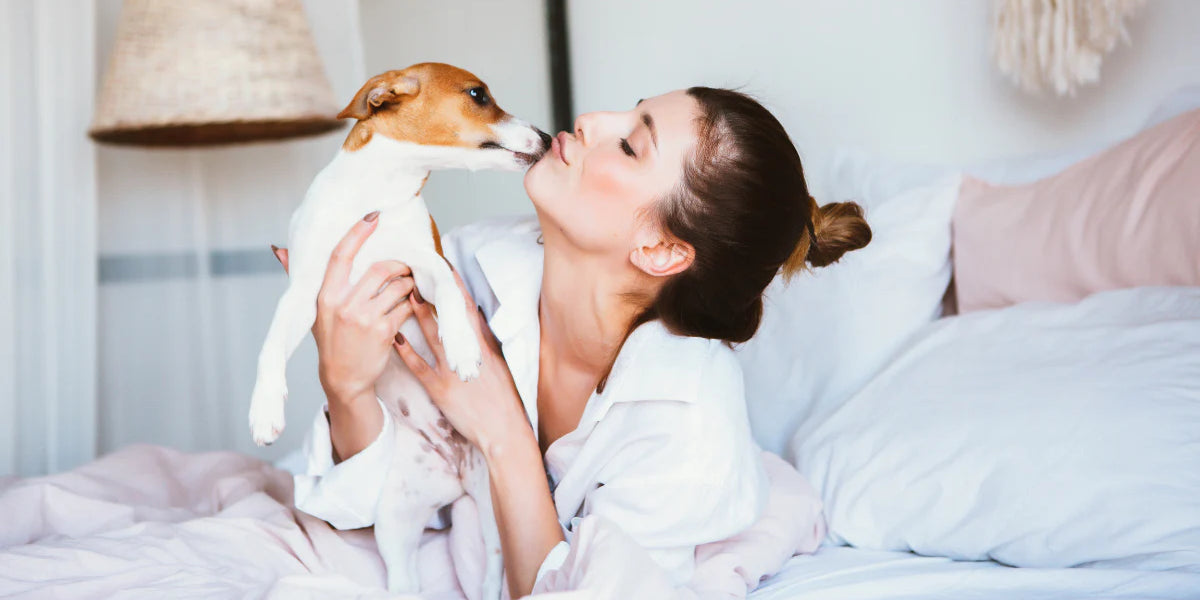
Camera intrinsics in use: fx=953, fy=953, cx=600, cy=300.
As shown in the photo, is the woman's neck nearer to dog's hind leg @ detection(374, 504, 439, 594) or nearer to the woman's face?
the woman's face

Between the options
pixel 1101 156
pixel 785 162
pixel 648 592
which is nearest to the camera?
pixel 648 592

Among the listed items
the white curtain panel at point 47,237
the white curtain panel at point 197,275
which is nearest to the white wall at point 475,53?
the white curtain panel at point 197,275

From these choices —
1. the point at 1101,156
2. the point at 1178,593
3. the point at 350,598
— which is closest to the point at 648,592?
the point at 350,598

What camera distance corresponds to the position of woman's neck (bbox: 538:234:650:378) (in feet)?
4.42

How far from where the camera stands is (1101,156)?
1.52 m

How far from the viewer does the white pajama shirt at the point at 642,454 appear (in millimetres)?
1156

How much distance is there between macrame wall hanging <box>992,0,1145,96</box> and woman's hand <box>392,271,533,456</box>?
44.3 inches

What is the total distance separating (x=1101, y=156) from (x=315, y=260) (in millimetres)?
1226

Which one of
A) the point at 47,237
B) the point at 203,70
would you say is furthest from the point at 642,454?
the point at 47,237

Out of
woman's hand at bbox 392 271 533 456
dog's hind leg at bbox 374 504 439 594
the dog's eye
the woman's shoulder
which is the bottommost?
dog's hind leg at bbox 374 504 439 594

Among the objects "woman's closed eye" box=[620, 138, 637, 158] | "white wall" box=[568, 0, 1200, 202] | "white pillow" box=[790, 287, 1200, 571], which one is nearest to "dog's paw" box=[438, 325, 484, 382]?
"woman's closed eye" box=[620, 138, 637, 158]

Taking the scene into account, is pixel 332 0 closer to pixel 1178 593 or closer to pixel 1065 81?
pixel 1065 81

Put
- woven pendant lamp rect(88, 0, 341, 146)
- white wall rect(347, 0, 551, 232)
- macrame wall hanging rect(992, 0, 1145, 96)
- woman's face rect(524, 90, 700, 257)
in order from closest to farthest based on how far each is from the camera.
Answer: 1. woman's face rect(524, 90, 700, 257)
2. macrame wall hanging rect(992, 0, 1145, 96)
3. woven pendant lamp rect(88, 0, 341, 146)
4. white wall rect(347, 0, 551, 232)

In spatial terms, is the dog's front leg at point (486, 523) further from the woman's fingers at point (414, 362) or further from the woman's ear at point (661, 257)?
the woman's ear at point (661, 257)
